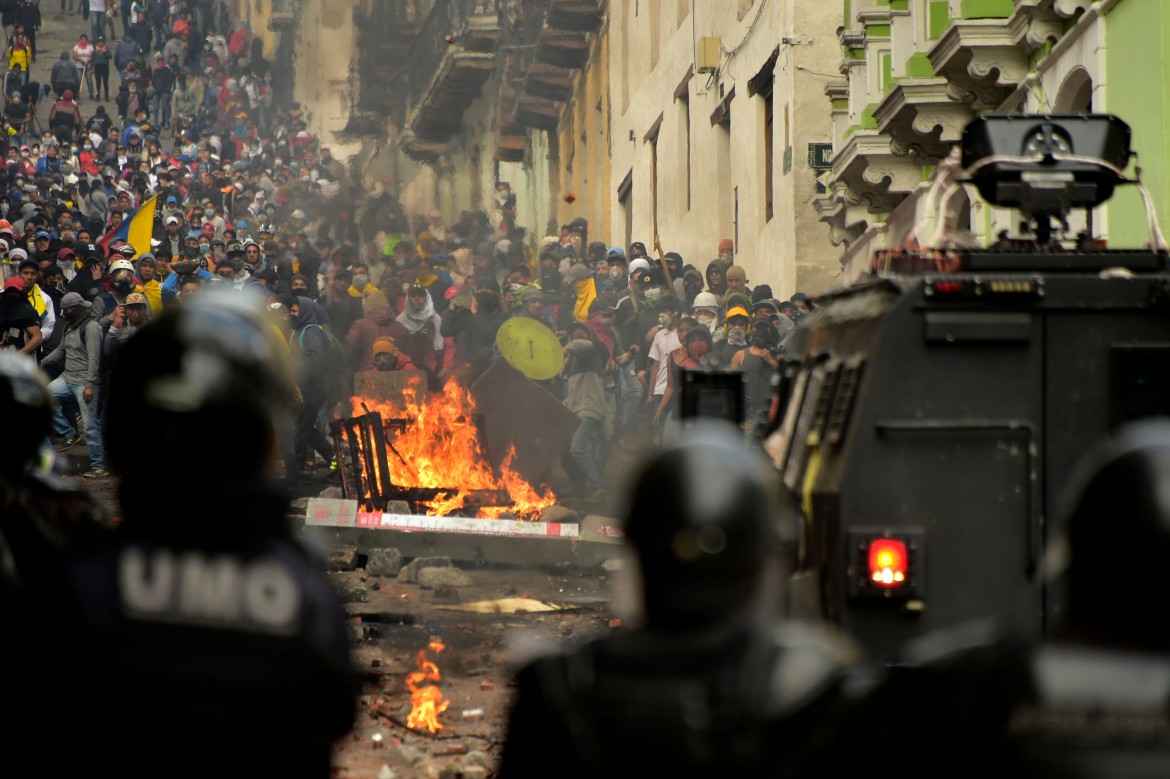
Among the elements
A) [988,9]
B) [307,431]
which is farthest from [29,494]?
[988,9]

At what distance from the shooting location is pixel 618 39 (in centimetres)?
3972

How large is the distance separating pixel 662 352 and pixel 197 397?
16.5m

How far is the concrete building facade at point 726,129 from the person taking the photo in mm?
26234

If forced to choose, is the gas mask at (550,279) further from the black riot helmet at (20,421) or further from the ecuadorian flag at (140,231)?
the black riot helmet at (20,421)

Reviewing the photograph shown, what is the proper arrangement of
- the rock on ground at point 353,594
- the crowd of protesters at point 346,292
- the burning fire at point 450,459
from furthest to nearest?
1. the crowd of protesters at point 346,292
2. the burning fire at point 450,459
3. the rock on ground at point 353,594

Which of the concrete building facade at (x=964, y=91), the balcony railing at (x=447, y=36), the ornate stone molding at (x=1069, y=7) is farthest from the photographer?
the balcony railing at (x=447, y=36)

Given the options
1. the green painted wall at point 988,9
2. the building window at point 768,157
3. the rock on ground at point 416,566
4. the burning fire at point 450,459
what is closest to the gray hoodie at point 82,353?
the burning fire at point 450,459

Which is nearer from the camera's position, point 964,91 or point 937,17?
point 964,91

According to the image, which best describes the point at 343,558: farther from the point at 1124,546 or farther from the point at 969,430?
the point at 1124,546

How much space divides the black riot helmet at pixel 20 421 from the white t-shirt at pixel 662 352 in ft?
50.8

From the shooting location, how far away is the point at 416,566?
1399 centimetres

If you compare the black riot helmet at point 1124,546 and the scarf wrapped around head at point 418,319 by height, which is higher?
the scarf wrapped around head at point 418,319

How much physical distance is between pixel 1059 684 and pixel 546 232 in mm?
45701

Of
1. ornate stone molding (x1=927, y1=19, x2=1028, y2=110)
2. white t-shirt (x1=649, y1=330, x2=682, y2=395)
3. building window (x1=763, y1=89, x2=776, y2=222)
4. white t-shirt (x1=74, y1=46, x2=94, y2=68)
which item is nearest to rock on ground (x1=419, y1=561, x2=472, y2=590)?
white t-shirt (x1=649, y1=330, x2=682, y2=395)
